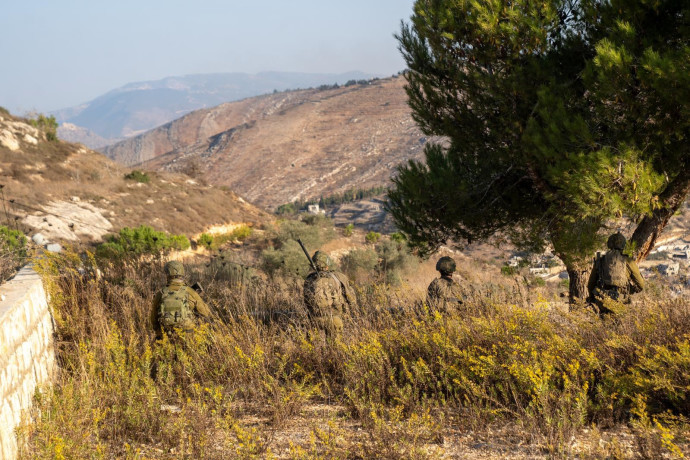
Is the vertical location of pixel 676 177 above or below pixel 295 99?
below

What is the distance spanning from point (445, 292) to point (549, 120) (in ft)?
7.90

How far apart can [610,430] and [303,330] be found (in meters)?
3.21

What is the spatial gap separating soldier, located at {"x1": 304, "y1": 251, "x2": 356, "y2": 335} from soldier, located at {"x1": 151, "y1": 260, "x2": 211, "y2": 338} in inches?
48.1

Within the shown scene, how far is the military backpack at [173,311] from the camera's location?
16.1 feet

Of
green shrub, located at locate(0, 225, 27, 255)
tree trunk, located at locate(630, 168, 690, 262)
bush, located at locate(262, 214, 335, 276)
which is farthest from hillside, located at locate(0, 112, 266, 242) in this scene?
tree trunk, located at locate(630, 168, 690, 262)

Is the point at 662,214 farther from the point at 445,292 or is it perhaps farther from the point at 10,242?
the point at 10,242

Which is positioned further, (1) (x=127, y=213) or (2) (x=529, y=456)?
(1) (x=127, y=213)

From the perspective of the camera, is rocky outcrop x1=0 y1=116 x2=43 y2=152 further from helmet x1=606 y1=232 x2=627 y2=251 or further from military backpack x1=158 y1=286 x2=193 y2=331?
helmet x1=606 y1=232 x2=627 y2=251

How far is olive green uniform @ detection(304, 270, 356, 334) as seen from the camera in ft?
17.2

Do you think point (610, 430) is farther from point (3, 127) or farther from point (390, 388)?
point (3, 127)

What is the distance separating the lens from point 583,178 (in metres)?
5.03

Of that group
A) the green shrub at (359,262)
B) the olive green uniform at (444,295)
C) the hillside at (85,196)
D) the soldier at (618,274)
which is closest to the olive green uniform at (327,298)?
the olive green uniform at (444,295)

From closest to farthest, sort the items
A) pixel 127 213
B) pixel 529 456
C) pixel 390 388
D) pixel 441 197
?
pixel 529 456, pixel 390 388, pixel 441 197, pixel 127 213

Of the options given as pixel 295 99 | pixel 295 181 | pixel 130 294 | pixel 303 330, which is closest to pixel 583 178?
pixel 303 330
